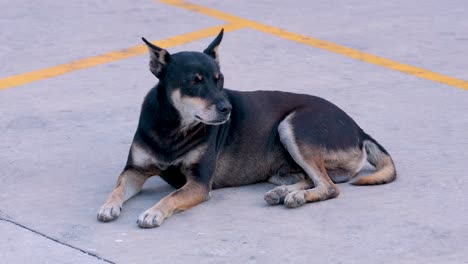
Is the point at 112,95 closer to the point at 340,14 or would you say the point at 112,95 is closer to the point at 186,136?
the point at 186,136

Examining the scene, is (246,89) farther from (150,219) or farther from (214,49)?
(150,219)

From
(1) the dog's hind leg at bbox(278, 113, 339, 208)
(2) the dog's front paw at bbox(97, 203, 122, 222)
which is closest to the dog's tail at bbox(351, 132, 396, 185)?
(1) the dog's hind leg at bbox(278, 113, 339, 208)

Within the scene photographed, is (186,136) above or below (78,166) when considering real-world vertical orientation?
above

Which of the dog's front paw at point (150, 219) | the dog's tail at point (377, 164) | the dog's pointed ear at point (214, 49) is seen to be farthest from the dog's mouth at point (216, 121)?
the dog's tail at point (377, 164)

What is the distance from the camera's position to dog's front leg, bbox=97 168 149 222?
250 inches

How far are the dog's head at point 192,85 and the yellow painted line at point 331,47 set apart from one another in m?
3.08

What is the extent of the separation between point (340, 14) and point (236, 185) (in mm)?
4428

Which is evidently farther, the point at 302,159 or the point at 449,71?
the point at 449,71

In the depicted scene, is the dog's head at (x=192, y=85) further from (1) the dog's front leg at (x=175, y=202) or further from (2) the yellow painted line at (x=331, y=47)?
(2) the yellow painted line at (x=331, y=47)

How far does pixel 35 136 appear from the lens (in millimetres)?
7746

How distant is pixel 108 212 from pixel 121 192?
304 mm

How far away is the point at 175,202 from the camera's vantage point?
21.3ft

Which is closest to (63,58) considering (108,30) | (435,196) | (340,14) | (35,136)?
(108,30)

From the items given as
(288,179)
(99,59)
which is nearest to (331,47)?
(99,59)
